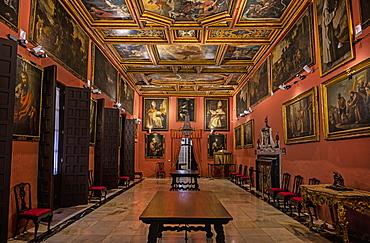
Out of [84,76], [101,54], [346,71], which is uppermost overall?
[101,54]

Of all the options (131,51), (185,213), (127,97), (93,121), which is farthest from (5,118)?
(127,97)

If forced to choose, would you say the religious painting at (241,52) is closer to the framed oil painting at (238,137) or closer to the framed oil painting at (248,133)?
the framed oil painting at (248,133)

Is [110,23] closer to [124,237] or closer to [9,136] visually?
[9,136]

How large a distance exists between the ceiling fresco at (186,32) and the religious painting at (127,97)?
2.15ft

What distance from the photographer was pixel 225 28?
32.8 feet

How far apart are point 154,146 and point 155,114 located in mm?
2466

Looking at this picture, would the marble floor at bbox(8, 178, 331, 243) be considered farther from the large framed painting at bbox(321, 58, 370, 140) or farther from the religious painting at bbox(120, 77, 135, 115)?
the religious painting at bbox(120, 77, 135, 115)

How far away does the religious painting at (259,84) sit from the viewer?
12281mm

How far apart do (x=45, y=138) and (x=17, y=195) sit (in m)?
1.56

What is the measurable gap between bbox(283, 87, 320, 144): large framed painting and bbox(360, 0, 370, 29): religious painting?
94.1 inches

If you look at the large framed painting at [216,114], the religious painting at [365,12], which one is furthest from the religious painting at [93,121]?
the large framed painting at [216,114]

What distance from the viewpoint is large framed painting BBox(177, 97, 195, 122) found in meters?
21.2

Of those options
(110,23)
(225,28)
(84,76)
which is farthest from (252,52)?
(84,76)

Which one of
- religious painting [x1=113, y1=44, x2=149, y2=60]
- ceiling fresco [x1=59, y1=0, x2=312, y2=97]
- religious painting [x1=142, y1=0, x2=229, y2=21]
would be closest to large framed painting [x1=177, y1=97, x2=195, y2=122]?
ceiling fresco [x1=59, y1=0, x2=312, y2=97]
